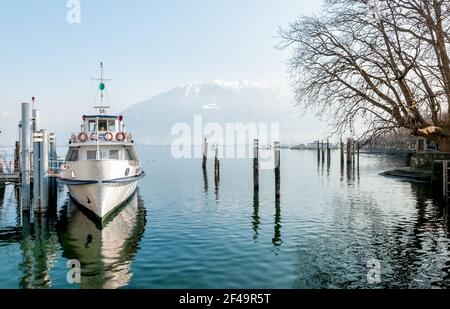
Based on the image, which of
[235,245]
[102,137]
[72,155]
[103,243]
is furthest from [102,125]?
[235,245]

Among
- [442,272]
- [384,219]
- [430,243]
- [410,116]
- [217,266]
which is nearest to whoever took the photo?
[442,272]

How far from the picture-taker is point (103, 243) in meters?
14.3

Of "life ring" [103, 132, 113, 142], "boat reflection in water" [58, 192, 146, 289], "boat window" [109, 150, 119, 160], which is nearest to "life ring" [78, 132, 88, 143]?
"life ring" [103, 132, 113, 142]

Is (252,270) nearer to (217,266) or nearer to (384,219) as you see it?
(217,266)

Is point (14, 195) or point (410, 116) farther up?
point (410, 116)

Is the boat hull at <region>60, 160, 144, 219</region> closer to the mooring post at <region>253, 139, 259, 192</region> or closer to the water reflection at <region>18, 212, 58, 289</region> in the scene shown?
the water reflection at <region>18, 212, 58, 289</region>

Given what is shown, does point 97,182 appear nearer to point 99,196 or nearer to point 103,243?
point 99,196

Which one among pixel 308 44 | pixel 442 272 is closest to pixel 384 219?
pixel 442 272

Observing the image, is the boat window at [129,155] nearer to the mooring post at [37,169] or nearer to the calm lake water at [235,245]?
the calm lake water at [235,245]

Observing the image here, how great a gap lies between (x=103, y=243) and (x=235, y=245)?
17.1 ft

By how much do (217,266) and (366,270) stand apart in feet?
14.6

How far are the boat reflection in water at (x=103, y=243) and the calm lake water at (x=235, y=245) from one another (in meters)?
0.04

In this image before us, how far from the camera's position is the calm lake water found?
33.7 ft
